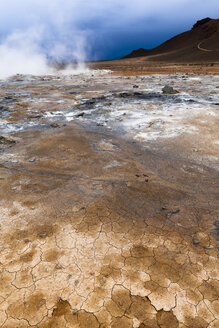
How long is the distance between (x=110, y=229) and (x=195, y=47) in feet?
212

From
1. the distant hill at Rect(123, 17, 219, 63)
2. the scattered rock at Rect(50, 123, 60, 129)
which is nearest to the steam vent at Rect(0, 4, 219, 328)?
the scattered rock at Rect(50, 123, 60, 129)

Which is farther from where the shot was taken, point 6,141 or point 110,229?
point 6,141

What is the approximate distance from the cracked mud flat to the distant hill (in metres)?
42.5

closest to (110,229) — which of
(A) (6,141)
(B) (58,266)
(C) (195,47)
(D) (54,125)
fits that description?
(B) (58,266)

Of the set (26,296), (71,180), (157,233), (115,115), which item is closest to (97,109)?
(115,115)

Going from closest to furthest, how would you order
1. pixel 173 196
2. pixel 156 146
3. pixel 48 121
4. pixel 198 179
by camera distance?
pixel 173 196
pixel 198 179
pixel 156 146
pixel 48 121

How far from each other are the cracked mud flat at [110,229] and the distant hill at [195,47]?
42506 mm

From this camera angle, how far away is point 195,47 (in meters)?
54.7

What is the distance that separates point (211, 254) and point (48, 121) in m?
8.81

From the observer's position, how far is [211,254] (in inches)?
125

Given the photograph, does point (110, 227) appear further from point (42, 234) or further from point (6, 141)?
point (6, 141)

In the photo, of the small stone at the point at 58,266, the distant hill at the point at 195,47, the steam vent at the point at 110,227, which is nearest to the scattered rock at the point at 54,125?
the steam vent at the point at 110,227

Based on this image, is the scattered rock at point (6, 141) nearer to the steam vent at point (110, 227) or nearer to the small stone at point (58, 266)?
the steam vent at point (110, 227)

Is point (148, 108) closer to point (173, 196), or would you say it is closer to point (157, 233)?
point (173, 196)
